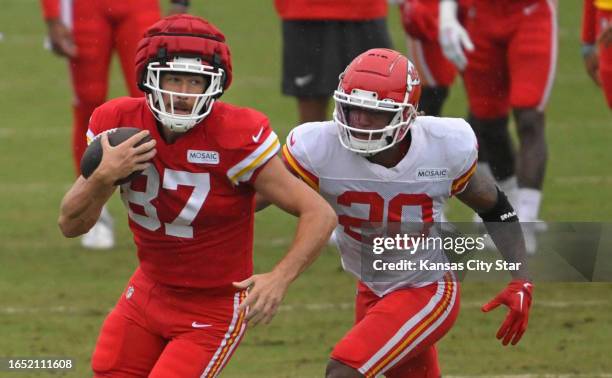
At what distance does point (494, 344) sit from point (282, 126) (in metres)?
5.07

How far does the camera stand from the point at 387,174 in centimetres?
490

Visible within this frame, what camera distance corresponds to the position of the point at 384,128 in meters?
4.75

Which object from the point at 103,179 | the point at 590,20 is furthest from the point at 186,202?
the point at 590,20

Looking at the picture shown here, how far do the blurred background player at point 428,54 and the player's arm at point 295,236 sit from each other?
416 centimetres

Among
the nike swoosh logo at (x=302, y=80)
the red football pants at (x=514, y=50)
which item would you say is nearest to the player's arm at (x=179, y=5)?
the nike swoosh logo at (x=302, y=80)

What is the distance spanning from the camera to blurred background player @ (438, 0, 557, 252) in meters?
7.77

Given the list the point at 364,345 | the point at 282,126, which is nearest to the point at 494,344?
the point at 364,345

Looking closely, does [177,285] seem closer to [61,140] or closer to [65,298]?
[65,298]

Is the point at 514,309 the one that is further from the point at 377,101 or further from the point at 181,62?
the point at 181,62

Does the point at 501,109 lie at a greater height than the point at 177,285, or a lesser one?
lesser

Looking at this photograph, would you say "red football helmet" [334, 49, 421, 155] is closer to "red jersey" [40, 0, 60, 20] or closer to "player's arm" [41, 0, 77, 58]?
"player's arm" [41, 0, 77, 58]

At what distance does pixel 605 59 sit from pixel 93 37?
2.86 metres

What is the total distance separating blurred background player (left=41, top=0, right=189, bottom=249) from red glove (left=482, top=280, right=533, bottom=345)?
3.47 meters

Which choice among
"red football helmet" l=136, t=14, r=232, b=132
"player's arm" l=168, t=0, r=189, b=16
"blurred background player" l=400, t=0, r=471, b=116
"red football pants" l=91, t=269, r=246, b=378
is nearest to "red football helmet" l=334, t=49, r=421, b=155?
"red football helmet" l=136, t=14, r=232, b=132
